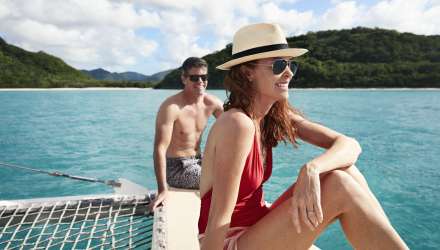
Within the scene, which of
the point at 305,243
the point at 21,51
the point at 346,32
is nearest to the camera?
the point at 305,243

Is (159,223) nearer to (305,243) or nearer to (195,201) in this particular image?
(195,201)

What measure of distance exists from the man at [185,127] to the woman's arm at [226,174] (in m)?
2.25

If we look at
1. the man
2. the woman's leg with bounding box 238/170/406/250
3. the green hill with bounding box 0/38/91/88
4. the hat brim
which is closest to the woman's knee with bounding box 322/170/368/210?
the woman's leg with bounding box 238/170/406/250

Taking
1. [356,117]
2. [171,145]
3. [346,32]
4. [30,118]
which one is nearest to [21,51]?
[346,32]

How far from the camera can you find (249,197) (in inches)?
67.3

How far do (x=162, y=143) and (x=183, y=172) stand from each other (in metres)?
0.38

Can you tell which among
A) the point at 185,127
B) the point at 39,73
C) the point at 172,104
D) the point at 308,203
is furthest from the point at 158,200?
the point at 39,73

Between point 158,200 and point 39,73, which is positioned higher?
Answer: point 39,73

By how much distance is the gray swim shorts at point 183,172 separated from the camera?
12.4ft

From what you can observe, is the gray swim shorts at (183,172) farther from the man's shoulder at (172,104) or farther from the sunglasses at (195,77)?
the sunglasses at (195,77)

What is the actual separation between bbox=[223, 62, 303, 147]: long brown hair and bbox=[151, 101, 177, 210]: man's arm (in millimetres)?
1670

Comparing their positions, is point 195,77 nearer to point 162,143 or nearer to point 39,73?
point 162,143

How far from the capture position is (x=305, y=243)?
1.59 meters

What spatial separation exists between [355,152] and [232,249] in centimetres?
77
